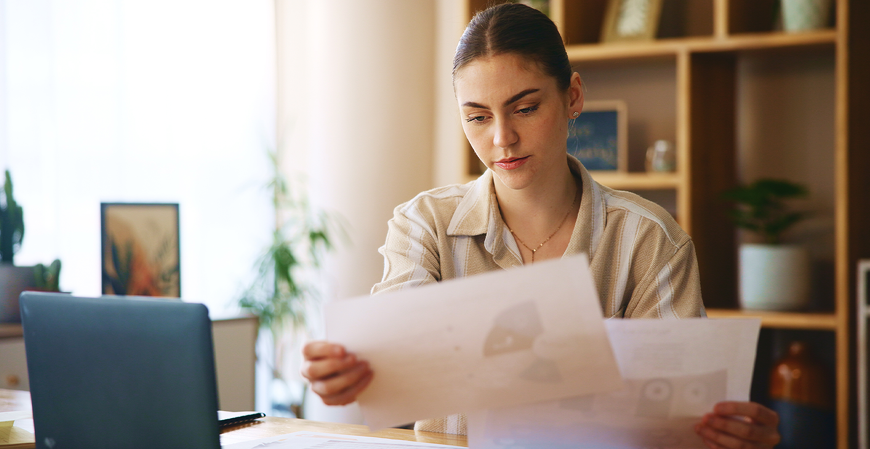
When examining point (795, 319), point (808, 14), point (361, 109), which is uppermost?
point (808, 14)

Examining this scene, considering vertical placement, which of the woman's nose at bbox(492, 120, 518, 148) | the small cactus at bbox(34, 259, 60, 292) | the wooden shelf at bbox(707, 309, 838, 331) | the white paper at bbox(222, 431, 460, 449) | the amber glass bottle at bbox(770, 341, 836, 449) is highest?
the woman's nose at bbox(492, 120, 518, 148)

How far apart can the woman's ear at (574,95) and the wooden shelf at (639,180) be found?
1303 millimetres

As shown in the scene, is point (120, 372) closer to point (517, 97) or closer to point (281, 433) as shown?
point (281, 433)

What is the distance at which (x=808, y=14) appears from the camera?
2479mm

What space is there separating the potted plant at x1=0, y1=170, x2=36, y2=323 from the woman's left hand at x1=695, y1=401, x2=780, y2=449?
79.0 inches

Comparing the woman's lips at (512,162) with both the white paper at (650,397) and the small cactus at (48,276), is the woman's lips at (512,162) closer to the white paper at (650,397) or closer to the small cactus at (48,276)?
the white paper at (650,397)

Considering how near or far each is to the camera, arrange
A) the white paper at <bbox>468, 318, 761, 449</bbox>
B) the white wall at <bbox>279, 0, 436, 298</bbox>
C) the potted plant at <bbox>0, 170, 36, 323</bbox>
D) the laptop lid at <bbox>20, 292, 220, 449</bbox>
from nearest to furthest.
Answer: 1. the laptop lid at <bbox>20, 292, 220, 449</bbox>
2. the white paper at <bbox>468, 318, 761, 449</bbox>
3. the potted plant at <bbox>0, 170, 36, 323</bbox>
4. the white wall at <bbox>279, 0, 436, 298</bbox>

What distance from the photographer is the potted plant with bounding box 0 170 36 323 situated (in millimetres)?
2129

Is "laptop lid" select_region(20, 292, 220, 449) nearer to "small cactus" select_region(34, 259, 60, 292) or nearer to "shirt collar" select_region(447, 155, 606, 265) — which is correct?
"shirt collar" select_region(447, 155, 606, 265)

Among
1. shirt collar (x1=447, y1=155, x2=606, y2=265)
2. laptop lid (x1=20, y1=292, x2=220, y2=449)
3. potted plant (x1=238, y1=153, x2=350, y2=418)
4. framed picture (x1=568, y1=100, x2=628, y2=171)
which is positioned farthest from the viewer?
potted plant (x1=238, y1=153, x2=350, y2=418)

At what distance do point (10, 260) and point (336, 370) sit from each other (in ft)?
5.77

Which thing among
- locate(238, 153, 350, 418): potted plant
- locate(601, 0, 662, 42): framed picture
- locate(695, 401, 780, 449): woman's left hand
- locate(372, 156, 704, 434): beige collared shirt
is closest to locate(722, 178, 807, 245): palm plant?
locate(601, 0, 662, 42): framed picture

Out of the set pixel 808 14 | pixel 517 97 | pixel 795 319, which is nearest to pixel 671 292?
pixel 517 97

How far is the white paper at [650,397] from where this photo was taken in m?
0.85
